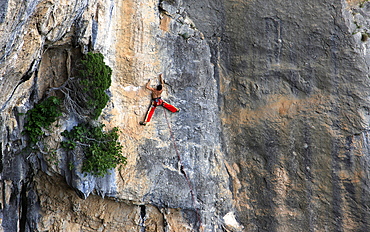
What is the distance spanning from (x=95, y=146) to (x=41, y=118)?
1304 mm

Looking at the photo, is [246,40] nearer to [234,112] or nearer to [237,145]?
[234,112]

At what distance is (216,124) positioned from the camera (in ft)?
31.1

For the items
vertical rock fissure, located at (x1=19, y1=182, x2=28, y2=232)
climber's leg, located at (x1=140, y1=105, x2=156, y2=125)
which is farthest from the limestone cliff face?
climber's leg, located at (x1=140, y1=105, x2=156, y2=125)

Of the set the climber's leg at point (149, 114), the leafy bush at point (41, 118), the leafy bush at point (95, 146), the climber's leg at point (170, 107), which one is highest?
the climber's leg at point (170, 107)

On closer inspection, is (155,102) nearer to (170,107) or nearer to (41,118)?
(170,107)

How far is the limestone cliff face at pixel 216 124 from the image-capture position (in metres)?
8.35

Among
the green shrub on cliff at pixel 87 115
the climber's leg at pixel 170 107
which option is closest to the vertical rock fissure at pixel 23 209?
the green shrub on cliff at pixel 87 115

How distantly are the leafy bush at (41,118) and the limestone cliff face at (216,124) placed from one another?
18 cm

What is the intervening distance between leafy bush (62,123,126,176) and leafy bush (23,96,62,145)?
1.43ft

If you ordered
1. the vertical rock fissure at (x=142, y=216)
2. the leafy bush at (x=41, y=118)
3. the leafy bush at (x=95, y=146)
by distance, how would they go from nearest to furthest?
the leafy bush at (x=41, y=118) → the leafy bush at (x=95, y=146) → the vertical rock fissure at (x=142, y=216)

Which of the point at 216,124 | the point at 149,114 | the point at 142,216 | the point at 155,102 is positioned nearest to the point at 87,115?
the point at 149,114

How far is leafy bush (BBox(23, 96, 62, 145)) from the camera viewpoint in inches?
316

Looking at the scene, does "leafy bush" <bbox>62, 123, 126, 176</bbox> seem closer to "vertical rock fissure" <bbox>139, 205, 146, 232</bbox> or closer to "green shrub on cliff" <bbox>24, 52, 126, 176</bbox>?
"green shrub on cliff" <bbox>24, 52, 126, 176</bbox>

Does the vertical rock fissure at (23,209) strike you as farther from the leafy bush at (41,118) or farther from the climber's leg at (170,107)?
the climber's leg at (170,107)
